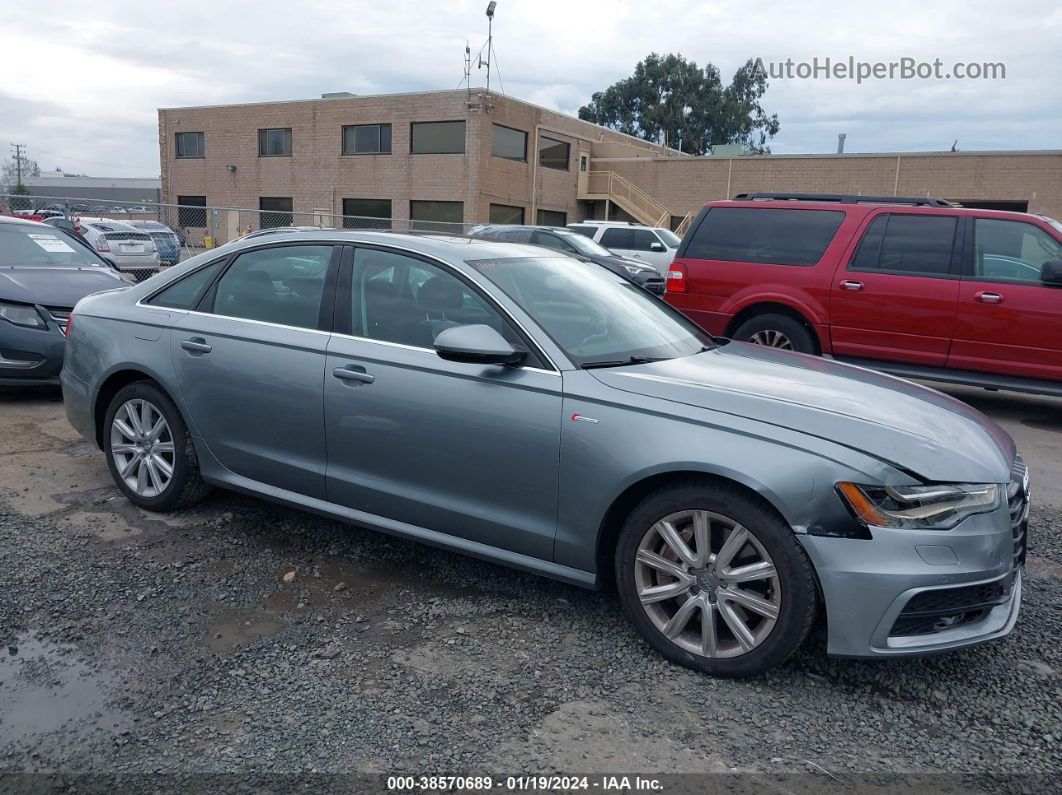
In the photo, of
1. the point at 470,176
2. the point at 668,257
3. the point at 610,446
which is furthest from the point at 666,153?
the point at 610,446

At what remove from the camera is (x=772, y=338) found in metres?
8.47

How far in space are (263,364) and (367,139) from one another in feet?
101

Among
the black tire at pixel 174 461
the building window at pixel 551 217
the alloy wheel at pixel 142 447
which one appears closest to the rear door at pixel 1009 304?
the black tire at pixel 174 461

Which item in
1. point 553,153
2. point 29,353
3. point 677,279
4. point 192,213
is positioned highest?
point 553,153

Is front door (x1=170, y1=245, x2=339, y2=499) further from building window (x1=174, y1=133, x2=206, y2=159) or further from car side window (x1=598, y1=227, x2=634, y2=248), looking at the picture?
building window (x1=174, y1=133, x2=206, y2=159)

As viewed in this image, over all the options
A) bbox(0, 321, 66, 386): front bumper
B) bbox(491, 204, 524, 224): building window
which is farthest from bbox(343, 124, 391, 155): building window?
bbox(0, 321, 66, 386): front bumper

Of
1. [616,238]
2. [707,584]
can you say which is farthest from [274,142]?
[707,584]

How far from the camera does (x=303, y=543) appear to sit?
448 centimetres

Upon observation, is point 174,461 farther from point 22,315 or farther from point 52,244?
point 52,244

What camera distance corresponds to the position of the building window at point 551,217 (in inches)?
1374

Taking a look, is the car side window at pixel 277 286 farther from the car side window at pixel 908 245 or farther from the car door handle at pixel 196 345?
the car side window at pixel 908 245

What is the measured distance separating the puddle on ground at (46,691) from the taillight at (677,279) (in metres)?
6.73

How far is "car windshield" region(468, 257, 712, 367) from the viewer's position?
3.81 metres

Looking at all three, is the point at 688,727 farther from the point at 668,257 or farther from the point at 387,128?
the point at 387,128
